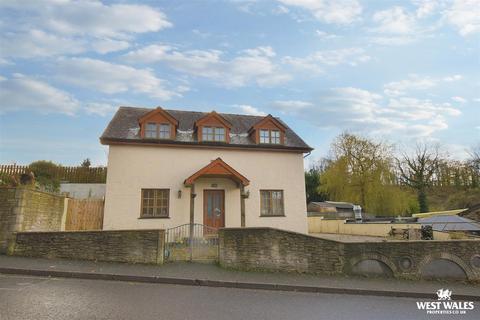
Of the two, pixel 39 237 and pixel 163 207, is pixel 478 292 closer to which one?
pixel 163 207

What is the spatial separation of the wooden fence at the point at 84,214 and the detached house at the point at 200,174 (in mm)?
484

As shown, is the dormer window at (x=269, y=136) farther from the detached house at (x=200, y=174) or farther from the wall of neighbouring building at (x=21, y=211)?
the wall of neighbouring building at (x=21, y=211)

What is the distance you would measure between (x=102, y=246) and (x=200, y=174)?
6209mm

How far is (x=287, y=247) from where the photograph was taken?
34.6ft

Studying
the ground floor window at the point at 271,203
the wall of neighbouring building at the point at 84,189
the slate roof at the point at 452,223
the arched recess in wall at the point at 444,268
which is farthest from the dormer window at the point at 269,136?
the wall of neighbouring building at the point at 84,189

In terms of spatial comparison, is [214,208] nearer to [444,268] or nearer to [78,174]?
[444,268]

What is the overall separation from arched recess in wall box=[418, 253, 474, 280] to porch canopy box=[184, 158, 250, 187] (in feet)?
28.9

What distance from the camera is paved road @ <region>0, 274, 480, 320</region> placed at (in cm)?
590

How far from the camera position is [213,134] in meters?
17.7

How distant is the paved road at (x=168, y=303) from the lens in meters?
5.90

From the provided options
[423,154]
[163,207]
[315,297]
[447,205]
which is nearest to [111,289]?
[315,297]

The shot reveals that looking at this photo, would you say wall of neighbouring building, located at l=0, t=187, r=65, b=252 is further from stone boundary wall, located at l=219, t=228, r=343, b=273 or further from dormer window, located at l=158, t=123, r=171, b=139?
stone boundary wall, located at l=219, t=228, r=343, b=273

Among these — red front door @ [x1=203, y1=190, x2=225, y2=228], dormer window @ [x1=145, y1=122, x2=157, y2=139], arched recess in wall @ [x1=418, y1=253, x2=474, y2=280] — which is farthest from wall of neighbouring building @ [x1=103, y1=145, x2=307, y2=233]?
arched recess in wall @ [x1=418, y1=253, x2=474, y2=280]

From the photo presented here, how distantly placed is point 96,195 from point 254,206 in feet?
38.4
